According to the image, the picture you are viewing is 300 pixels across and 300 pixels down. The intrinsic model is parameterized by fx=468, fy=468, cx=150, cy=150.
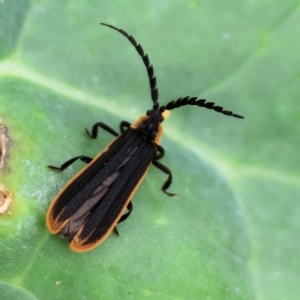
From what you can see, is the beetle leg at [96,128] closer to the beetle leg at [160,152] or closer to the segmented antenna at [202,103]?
the beetle leg at [160,152]

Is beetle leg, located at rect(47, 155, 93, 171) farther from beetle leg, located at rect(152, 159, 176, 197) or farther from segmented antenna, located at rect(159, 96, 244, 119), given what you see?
segmented antenna, located at rect(159, 96, 244, 119)

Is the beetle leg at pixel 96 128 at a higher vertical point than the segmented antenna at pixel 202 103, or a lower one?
lower

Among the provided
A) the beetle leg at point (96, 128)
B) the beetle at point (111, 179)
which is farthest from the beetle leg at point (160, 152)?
the beetle leg at point (96, 128)

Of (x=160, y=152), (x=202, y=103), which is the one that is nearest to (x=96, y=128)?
(x=160, y=152)

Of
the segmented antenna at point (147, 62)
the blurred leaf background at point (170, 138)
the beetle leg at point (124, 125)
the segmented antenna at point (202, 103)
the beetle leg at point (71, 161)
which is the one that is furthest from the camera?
the beetle leg at point (124, 125)

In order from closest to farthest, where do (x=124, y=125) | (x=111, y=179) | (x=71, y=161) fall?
(x=71, y=161), (x=111, y=179), (x=124, y=125)

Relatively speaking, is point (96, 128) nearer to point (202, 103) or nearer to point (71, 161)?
point (71, 161)

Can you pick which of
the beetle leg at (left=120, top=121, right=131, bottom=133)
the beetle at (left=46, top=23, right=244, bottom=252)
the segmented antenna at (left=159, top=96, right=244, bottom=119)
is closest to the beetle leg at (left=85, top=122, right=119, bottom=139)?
the beetle at (left=46, top=23, right=244, bottom=252)
